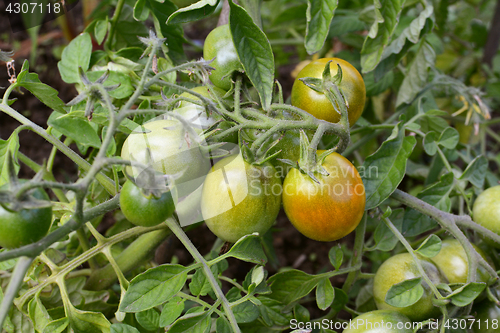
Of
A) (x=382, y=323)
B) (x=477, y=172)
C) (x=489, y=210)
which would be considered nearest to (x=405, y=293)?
(x=382, y=323)

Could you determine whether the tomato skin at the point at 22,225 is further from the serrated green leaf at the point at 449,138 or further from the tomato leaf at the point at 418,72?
the tomato leaf at the point at 418,72

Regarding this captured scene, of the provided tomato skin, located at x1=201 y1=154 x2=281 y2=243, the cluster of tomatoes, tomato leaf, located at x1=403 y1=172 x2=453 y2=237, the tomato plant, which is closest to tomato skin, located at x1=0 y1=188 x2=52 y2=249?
the tomato plant

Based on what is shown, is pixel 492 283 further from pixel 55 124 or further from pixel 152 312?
pixel 55 124

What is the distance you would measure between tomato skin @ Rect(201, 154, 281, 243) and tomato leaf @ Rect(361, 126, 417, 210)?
213 mm

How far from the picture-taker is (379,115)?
147cm

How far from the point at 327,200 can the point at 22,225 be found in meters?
0.43

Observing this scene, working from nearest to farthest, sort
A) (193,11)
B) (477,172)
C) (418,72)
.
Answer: (193,11), (477,172), (418,72)

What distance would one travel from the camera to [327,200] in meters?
0.63

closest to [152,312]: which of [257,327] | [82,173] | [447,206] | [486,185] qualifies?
[257,327]

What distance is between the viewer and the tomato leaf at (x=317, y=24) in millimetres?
797

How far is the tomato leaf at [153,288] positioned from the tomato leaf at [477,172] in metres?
0.69

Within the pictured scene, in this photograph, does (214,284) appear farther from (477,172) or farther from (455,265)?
(477,172)

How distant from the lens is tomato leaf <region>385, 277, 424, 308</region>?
66 cm

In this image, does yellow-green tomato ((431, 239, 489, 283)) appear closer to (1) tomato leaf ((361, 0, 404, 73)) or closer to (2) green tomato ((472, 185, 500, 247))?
(2) green tomato ((472, 185, 500, 247))
